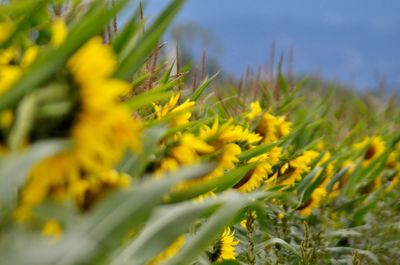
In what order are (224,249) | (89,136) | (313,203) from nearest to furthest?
(89,136) < (224,249) < (313,203)

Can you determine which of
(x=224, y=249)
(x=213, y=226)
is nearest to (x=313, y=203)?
(x=224, y=249)

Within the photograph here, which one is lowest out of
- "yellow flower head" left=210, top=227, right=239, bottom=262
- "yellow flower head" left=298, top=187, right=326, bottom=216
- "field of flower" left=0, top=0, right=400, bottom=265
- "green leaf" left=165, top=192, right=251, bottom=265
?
"yellow flower head" left=298, top=187, right=326, bottom=216

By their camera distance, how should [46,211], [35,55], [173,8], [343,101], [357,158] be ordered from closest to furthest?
[46,211] → [35,55] → [173,8] → [357,158] → [343,101]

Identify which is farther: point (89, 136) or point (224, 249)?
point (224, 249)

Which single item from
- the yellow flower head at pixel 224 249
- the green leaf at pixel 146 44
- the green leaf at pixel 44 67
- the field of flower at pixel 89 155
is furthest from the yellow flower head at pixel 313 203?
the green leaf at pixel 44 67

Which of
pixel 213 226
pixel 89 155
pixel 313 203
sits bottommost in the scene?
pixel 313 203

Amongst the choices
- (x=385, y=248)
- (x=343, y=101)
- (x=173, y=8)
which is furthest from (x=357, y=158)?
(x=173, y=8)

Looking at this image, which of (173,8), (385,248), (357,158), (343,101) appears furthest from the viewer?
(343,101)

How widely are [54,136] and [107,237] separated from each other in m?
0.13

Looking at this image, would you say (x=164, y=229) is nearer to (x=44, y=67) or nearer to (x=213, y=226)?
(x=213, y=226)

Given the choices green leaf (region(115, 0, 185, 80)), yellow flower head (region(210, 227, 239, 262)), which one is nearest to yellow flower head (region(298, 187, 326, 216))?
yellow flower head (region(210, 227, 239, 262))

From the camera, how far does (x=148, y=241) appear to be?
0.90m

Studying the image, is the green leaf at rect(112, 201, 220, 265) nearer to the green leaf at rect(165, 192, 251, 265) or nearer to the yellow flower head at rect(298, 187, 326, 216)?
the green leaf at rect(165, 192, 251, 265)

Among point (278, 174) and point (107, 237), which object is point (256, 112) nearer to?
point (278, 174)
